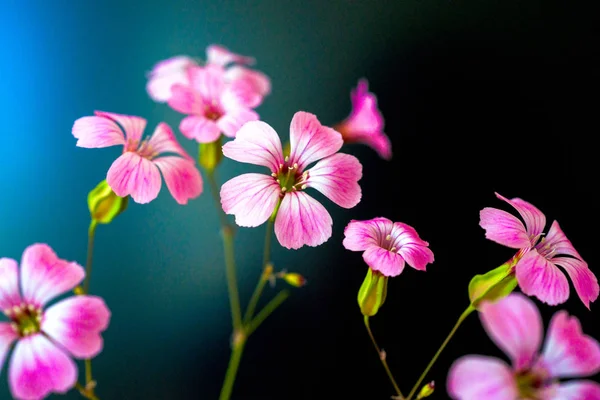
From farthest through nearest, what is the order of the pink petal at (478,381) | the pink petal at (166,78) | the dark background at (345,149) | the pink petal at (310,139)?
1. the dark background at (345,149)
2. the pink petal at (166,78)
3. the pink petal at (310,139)
4. the pink petal at (478,381)

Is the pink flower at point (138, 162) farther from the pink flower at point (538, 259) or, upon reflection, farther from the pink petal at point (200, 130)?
the pink flower at point (538, 259)

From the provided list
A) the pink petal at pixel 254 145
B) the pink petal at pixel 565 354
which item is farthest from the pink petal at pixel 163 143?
the pink petal at pixel 565 354

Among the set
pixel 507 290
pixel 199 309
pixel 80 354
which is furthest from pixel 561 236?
pixel 199 309

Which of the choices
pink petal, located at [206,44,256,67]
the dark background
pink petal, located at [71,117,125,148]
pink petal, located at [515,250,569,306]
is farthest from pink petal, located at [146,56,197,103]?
pink petal, located at [515,250,569,306]

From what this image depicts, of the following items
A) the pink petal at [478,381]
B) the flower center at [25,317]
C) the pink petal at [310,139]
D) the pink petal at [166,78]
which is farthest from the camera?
the pink petal at [166,78]

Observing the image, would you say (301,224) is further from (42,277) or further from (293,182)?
(42,277)

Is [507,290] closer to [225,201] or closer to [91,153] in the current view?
[225,201]
